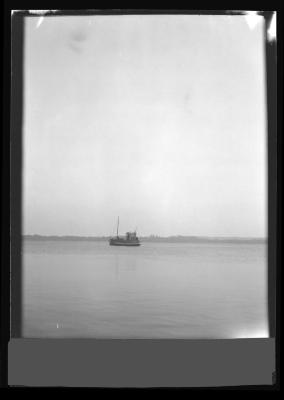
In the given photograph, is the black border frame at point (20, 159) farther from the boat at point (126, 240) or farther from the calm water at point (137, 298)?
the boat at point (126, 240)

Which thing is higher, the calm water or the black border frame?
the black border frame

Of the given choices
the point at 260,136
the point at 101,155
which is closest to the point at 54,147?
the point at 101,155

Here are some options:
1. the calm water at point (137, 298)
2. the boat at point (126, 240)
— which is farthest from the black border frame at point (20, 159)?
the boat at point (126, 240)

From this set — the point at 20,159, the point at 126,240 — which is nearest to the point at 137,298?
the point at 126,240

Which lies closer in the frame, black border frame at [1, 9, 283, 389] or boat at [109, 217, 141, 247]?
black border frame at [1, 9, 283, 389]

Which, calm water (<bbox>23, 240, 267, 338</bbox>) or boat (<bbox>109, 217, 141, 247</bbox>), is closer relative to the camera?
calm water (<bbox>23, 240, 267, 338</bbox>)

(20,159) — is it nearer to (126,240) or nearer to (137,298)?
(126,240)

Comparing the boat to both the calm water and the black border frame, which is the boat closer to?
the calm water

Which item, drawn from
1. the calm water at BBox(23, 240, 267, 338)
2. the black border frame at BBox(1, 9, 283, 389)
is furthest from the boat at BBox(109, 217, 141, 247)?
the black border frame at BBox(1, 9, 283, 389)

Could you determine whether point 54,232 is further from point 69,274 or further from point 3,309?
point 3,309
